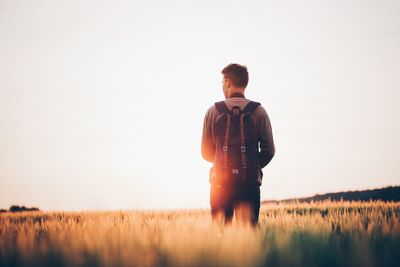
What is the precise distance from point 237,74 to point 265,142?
101cm

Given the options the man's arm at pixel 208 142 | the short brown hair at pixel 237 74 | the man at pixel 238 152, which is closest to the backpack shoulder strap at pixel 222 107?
the man at pixel 238 152

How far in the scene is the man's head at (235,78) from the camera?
554 centimetres

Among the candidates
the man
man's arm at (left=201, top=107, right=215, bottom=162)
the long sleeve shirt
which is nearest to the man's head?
the man

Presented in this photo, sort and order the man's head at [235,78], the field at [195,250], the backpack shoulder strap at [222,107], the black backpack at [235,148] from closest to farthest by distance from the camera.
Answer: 1. the field at [195,250]
2. the black backpack at [235,148]
3. the backpack shoulder strap at [222,107]
4. the man's head at [235,78]

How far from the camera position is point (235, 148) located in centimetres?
525

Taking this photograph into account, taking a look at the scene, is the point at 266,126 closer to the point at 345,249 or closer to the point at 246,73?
the point at 246,73

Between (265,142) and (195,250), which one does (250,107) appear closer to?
(265,142)

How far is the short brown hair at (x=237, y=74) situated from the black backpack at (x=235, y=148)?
402mm

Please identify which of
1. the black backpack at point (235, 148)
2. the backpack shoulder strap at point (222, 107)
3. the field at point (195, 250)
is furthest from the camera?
the backpack shoulder strap at point (222, 107)

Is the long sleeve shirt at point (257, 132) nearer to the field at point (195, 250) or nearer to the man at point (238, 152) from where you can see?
the man at point (238, 152)

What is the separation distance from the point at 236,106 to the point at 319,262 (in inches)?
90.1

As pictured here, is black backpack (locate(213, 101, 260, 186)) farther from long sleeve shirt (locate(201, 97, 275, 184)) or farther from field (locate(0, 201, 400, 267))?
field (locate(0, 201, 400, 267))

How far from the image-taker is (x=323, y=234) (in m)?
4.92

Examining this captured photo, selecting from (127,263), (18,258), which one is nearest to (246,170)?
(127,263)
